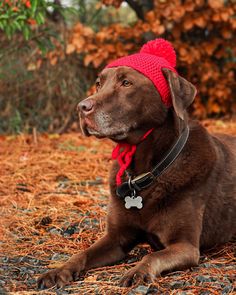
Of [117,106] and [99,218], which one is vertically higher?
[117,106]

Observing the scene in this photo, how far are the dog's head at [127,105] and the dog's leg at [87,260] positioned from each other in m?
0.65

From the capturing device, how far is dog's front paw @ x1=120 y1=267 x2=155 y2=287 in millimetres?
3213

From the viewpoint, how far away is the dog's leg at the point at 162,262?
3.23m

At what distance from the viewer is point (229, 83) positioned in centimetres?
916

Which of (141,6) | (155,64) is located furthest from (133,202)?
(141,6)

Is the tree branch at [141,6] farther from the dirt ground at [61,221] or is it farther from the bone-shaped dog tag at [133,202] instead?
the bone-shaped dog tag at [133,202]

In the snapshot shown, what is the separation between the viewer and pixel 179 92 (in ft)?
12.0

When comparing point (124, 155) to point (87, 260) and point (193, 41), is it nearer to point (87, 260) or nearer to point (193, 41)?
point (87, 260)

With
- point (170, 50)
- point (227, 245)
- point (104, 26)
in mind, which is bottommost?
point (227, 245)

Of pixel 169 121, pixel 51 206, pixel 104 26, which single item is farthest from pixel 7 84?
pixel 169 121

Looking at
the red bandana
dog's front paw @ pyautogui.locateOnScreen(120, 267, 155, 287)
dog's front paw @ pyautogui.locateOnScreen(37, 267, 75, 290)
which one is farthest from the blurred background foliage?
dog's front paw @ pyautogui.locateOnScreen(120, 267, 155, 287)

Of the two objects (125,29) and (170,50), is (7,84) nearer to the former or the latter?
(125,29)

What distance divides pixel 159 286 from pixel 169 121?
1.02 m

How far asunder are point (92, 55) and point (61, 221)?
4.25 m
